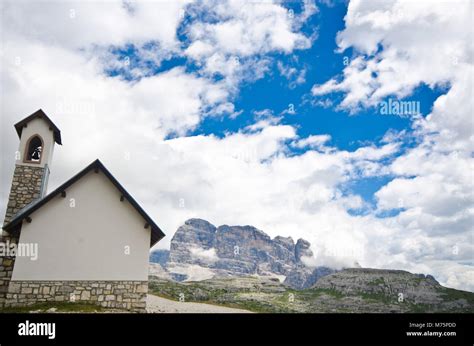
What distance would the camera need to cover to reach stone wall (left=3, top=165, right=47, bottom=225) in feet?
70.0

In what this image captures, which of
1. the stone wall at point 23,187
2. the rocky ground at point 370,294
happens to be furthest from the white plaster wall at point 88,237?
the rocky ground at point 370,294

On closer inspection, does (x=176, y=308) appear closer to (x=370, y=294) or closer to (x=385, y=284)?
(x=370, y=294)

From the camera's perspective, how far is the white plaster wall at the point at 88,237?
16750mm

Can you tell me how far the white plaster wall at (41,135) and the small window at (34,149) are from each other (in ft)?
0.70

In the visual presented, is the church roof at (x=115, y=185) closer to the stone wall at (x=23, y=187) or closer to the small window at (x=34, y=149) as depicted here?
the stone wall at (x=23, y=187)

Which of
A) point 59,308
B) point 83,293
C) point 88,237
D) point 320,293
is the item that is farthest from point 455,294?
point 59,308

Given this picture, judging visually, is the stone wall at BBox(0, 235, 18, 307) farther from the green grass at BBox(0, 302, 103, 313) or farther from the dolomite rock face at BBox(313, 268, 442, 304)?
the dolomite rock face at BBox(313, 268, 442, 304)

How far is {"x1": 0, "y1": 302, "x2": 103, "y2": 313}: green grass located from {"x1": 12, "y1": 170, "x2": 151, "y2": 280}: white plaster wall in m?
1.21

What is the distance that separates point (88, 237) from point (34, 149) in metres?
9.69

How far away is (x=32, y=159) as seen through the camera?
22.8m

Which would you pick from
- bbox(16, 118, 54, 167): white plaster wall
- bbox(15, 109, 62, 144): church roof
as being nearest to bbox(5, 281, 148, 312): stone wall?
bbox(16, 118, 54, 167): white plaster wall
